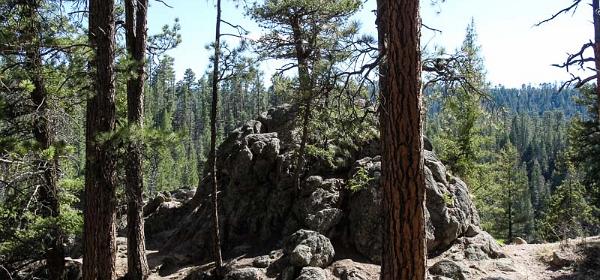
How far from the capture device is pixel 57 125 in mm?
8211

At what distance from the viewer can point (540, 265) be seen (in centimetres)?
1162

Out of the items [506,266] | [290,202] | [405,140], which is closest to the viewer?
[405,140]

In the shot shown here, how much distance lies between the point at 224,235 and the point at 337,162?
167 inches

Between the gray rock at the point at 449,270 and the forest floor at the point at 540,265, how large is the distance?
14 centimetres

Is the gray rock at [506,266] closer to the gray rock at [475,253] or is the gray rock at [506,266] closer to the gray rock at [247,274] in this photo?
the gray rock at [475,253]

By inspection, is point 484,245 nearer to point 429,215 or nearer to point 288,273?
point 429,215

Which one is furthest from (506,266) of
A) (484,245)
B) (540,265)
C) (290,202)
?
(290,202)

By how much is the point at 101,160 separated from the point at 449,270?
8.03 m

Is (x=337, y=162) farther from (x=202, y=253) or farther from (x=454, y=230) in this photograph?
(x=202, y=253)

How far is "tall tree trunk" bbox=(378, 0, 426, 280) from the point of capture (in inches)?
174

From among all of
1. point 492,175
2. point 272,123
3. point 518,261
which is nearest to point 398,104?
point 518,261

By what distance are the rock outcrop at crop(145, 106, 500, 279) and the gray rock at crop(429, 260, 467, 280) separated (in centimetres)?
112

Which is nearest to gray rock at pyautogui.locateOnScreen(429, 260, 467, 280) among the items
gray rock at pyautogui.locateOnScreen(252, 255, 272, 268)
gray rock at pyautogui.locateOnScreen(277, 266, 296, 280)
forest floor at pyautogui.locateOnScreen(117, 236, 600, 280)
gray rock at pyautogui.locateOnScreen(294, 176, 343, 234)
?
forest floor at pyautogui.locateOnScreen(117, 236, 600, 280)

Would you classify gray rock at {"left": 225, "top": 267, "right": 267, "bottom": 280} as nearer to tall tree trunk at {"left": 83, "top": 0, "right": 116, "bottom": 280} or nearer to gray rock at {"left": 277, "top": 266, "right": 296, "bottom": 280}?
gray rock at {"left": 277, "top": 266, "right": 296, "bottom": 280}
